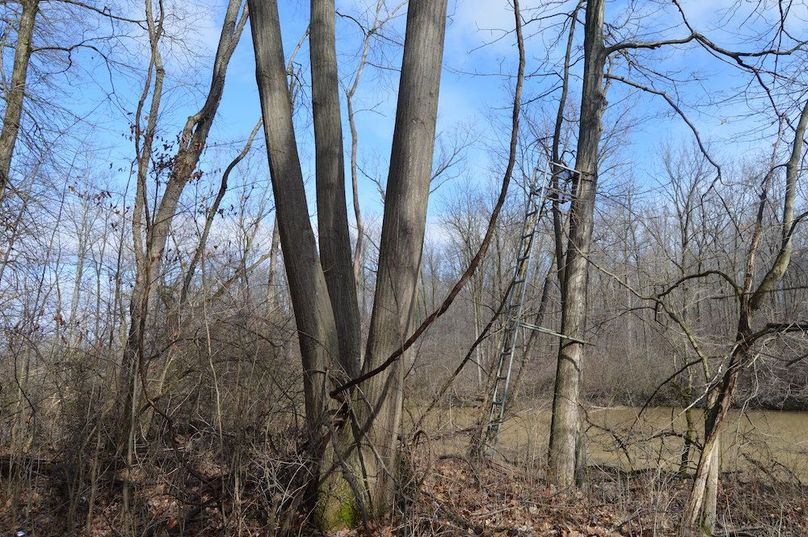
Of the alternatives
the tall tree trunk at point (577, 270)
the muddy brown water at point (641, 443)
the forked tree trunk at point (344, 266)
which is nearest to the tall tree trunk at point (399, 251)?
the forked tree trunk at point (344, 266)

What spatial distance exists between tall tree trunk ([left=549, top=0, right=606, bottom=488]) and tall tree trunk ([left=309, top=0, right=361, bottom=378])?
10.8 feet

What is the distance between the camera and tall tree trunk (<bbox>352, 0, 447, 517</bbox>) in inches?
170

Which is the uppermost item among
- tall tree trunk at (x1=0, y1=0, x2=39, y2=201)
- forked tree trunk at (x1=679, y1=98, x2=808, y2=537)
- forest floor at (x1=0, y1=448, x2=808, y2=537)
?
tall tree trunk at (x1=0, y1=0, x2=39, y2=201)

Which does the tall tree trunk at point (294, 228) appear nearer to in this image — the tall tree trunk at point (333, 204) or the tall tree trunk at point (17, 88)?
the tall tree trunk at point (333, 204)

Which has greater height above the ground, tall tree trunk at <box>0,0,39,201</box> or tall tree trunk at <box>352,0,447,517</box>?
tall tree trunk at <box>0,0,39,201</box>

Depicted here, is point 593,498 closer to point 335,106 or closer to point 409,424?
point 409,424

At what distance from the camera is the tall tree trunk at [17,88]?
9.32m

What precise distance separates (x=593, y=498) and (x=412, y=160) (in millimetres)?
3688

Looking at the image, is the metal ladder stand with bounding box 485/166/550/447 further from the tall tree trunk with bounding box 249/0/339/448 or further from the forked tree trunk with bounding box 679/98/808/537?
the tall tree trunk with bounding box 249/0/339/448

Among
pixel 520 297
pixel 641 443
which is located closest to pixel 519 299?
pixel 520 297

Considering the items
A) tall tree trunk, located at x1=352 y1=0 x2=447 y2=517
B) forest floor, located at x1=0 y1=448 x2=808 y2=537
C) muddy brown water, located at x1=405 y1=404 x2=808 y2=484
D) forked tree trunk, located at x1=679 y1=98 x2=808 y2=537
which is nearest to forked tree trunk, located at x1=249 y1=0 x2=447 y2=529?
tall tree trunk, located at x1=352 y1=0 x2=447 y2=517

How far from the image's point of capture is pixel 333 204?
4.89 metres

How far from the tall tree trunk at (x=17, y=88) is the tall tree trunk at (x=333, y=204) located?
21.7 ft

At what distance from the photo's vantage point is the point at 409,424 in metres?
5.20
